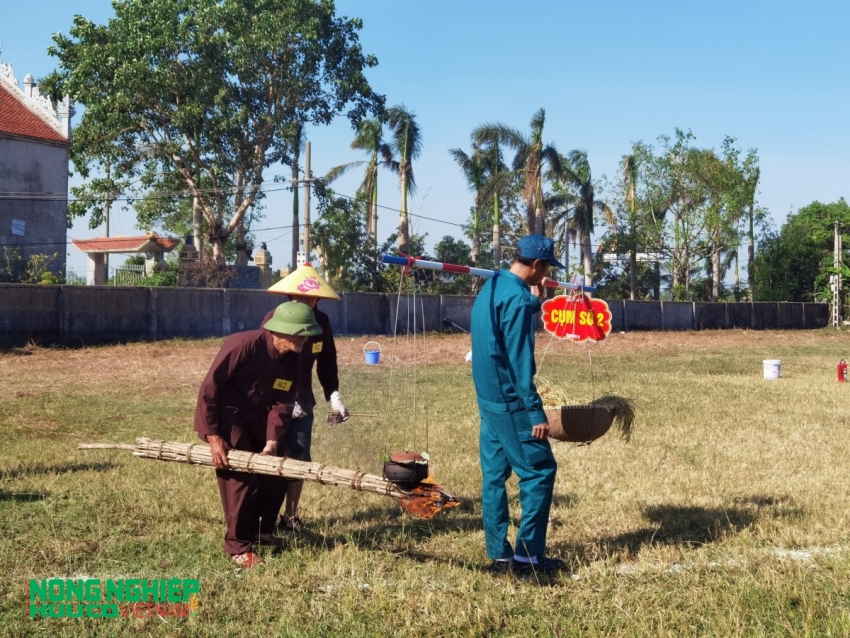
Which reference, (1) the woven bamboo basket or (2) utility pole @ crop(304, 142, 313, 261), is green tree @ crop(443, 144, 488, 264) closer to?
(2) utility pole @ crop(304, 142, 313, 261)

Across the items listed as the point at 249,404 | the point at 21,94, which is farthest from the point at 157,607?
the point at 21,94

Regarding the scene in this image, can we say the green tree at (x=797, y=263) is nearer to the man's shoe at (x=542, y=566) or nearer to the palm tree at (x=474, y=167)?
the palm tree at (x=474, y=167)

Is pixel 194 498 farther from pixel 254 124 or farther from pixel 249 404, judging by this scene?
pixel 254 124

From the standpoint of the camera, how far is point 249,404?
19.9 ft

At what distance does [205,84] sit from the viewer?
119 ft

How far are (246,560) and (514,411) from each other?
6.24 feet

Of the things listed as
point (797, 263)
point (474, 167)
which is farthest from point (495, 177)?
point (797, 263)

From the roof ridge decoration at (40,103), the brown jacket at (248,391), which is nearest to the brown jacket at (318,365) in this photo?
the brown jacket at (248,391)

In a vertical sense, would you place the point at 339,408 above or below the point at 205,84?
below

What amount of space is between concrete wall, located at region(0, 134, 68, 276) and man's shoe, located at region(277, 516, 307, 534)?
3241cm

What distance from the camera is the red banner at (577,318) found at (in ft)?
26.3

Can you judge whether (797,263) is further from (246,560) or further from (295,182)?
(246,560)

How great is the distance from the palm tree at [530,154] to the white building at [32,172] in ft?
59.5

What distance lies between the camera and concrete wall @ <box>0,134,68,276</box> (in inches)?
1425
